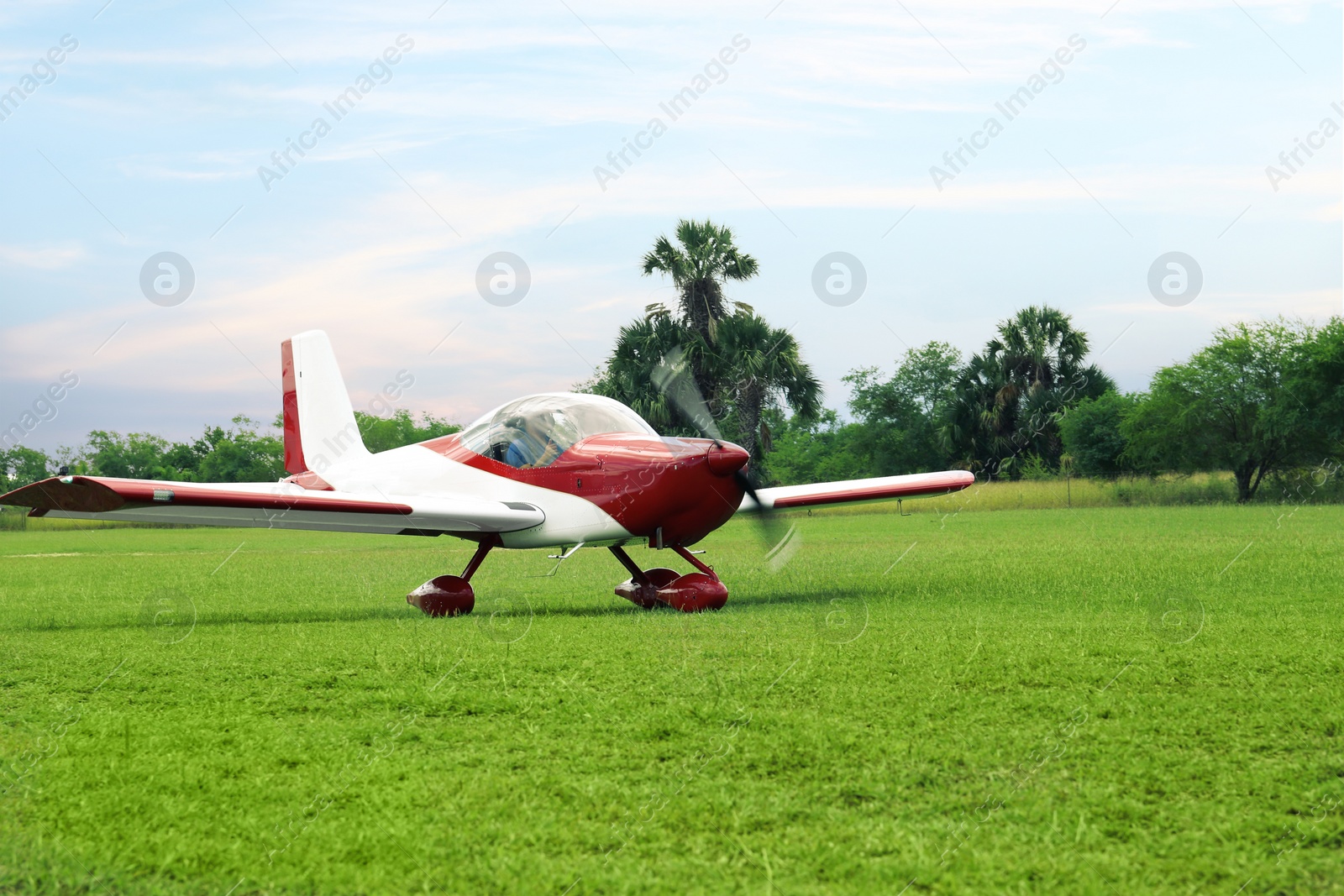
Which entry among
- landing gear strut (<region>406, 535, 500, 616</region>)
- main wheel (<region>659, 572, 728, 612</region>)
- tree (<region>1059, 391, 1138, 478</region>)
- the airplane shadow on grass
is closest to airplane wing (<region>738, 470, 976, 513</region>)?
the airplane shadow on grass

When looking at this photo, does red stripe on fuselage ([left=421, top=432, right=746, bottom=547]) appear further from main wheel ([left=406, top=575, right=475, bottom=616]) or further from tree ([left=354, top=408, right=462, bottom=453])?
tree ([left=354, top=408, right=462, bottom=453])

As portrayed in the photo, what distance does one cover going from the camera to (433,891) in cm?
290

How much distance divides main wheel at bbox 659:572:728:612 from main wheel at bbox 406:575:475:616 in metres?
1.73

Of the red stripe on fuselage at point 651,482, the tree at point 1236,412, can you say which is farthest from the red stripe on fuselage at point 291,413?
the tree at point 1236,412

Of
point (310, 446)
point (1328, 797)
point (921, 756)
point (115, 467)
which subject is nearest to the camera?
point (1328, 797)

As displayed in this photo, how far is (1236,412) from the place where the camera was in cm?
3816

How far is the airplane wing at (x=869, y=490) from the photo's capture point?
413 inches

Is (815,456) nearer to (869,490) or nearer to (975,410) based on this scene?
(975,410)

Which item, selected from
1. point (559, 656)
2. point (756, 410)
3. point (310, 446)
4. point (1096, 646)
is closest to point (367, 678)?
point (559, 656)

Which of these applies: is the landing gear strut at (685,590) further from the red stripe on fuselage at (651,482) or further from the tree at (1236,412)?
the tree at (1236,412)

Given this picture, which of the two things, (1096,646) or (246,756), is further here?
(1096,646)

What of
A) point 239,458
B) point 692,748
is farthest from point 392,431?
point 692,748

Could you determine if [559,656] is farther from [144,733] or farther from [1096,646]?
[1096,646]

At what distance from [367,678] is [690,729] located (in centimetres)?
227
